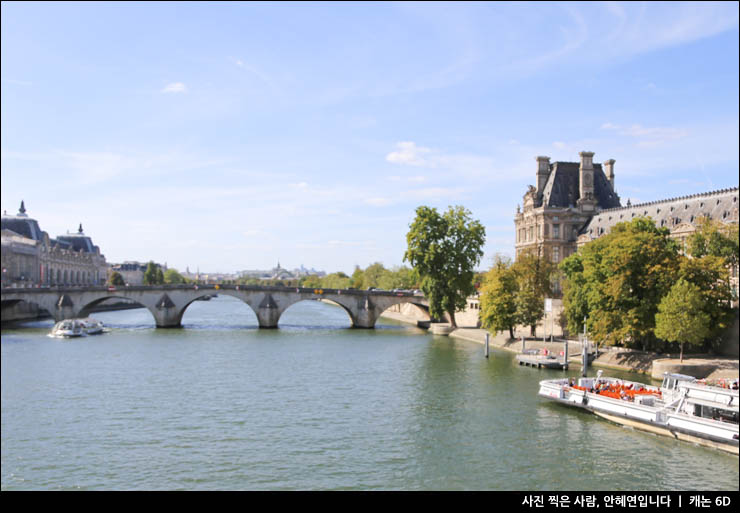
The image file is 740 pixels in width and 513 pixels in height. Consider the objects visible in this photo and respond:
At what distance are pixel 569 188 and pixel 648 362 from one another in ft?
142

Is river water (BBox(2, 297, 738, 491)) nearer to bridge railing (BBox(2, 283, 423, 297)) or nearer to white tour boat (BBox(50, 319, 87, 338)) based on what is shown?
white tour boat (BBox(50, 319, 87, 338))

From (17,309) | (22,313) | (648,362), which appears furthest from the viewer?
(22,313)

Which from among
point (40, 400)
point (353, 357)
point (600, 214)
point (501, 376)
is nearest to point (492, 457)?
point (501, 376)

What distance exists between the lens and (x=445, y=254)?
7338 cm

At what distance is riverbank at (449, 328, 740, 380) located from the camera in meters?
39.2

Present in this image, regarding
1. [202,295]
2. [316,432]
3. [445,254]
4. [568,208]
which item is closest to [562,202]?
[568,208]

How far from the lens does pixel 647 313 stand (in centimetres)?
4388

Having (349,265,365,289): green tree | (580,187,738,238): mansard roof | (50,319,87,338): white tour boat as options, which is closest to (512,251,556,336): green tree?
(580,187,738,238): mansard roof

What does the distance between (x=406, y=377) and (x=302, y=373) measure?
7.04 metres

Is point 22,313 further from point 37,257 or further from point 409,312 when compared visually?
point 409,312

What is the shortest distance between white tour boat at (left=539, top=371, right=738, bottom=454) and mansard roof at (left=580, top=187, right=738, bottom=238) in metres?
25.4

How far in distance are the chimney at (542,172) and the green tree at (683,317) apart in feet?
145

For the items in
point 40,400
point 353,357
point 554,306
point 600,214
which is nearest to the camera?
point 40,400
